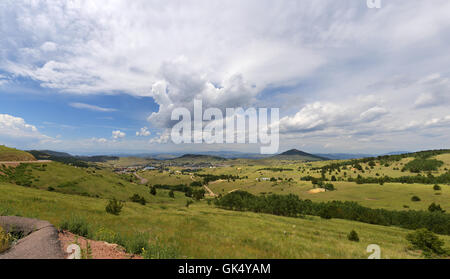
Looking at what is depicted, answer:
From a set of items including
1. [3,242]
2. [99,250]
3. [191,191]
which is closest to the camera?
[3,242]

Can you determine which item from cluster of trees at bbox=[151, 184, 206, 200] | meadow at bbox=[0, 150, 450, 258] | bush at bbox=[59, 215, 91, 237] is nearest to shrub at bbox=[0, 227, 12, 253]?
bush at bbox=[59, 215, 91, 237]

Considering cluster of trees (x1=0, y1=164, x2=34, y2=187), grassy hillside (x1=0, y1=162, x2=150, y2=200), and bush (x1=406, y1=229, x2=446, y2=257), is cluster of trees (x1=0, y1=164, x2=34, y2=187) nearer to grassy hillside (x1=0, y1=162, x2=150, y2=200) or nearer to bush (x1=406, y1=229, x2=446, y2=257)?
grassy hillside (x1=0, y1=162, x2=150, y2=200)

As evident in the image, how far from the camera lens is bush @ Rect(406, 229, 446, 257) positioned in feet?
62.5

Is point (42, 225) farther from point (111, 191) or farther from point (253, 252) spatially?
point (111, 191)

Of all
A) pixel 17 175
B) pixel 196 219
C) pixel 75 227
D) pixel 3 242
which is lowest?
pixel 196 219

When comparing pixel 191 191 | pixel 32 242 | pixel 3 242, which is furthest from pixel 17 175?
pixel 191 191

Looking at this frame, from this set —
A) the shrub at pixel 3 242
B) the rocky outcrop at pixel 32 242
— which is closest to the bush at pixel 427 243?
the rocky outcrop at pixel 32 242

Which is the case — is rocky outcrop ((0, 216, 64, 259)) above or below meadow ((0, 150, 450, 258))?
above

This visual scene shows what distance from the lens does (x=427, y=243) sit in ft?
65.7

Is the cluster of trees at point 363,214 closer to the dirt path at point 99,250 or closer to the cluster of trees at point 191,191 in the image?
the cluster of trees at point 191,191

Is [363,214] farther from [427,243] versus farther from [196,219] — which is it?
[196,219]

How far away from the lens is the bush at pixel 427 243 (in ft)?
62.5
